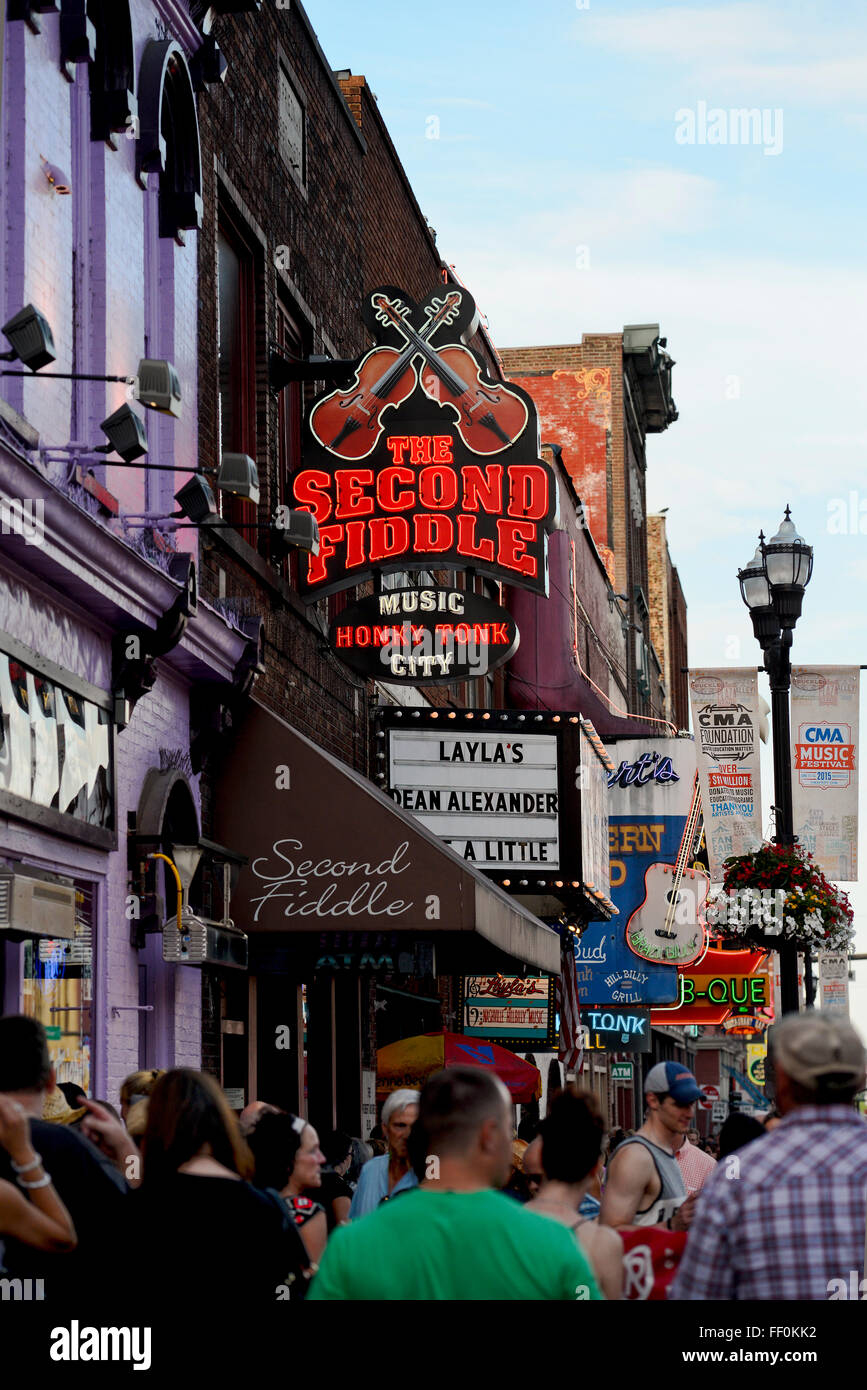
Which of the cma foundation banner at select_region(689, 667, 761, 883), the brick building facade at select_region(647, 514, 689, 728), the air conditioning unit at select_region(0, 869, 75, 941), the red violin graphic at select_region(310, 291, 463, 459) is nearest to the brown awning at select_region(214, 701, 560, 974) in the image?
the red violin graphic at select_region(310, 291, 463, 459)

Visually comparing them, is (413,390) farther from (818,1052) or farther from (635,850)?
(635,850)

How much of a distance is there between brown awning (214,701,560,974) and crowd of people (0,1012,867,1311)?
6675 millimetres

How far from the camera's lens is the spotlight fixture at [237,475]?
11.2 m

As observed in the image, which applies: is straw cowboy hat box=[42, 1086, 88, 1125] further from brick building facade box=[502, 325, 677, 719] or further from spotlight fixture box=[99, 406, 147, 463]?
brick building facade box=[502, 325, 677, 719]

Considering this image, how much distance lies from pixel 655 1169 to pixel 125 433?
472 centimetres

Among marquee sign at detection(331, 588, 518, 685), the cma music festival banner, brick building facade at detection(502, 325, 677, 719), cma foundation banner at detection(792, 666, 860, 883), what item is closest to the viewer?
marquee sign at detection(331, 588, 518, 685)

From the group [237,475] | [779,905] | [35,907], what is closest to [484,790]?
[779,905]

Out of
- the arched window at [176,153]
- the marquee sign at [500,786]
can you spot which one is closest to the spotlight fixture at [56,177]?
the arched window at [176,153]

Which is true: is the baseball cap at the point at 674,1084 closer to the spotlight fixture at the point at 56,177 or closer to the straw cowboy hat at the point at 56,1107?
the straw cowboy hat at the point at 56,1107

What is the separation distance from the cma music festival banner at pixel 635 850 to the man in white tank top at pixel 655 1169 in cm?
2009

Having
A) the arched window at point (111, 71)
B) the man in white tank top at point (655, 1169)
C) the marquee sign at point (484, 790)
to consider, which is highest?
the arched window at point (111, 71)

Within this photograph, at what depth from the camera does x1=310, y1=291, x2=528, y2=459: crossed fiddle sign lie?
1600cm
